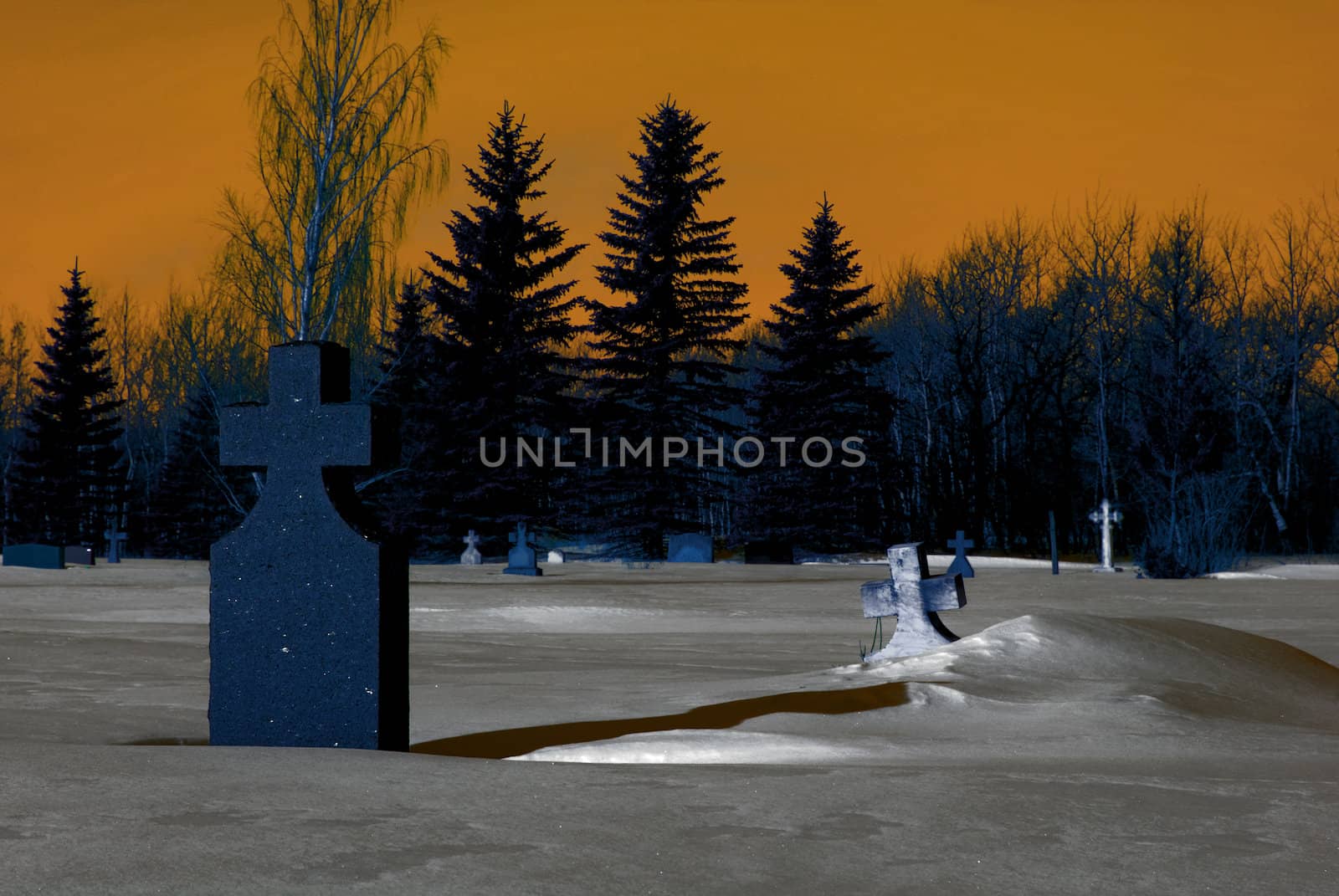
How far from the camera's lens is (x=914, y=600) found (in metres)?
11.7

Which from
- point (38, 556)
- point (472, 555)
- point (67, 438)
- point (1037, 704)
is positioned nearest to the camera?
point (1037, 704)

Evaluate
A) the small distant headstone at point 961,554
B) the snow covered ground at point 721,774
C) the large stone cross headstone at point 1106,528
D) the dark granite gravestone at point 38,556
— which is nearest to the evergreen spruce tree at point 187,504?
the dark granite gravestone at point 38,556

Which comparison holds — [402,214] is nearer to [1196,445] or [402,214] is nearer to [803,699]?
[803,699]

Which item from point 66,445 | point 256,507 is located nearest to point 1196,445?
point 256,507

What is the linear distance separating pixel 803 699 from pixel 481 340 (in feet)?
124

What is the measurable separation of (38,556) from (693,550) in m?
15.6

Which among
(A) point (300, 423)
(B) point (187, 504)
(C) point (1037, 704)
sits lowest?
(C) point (1037, 704)

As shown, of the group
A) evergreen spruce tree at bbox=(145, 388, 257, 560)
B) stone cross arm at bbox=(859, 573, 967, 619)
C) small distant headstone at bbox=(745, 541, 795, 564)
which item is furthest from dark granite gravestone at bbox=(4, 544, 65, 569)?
stone cross arm at bbox=(859, 573, 967, 619)

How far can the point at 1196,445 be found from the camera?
110 feet

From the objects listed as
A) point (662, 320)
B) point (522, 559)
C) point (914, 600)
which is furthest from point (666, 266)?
point (914, 600)

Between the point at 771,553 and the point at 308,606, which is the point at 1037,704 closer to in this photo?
the point at 308,606

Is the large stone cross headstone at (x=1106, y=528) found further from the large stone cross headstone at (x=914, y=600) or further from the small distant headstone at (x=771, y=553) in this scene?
the large stone cross headstone at (x=914, y=600)

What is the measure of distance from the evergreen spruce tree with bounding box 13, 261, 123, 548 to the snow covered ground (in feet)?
143

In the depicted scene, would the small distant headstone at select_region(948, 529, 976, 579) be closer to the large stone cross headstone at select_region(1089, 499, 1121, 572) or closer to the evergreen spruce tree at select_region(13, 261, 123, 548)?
the large stone cross headstone at select_region(1089, 499, 1121, 572)
